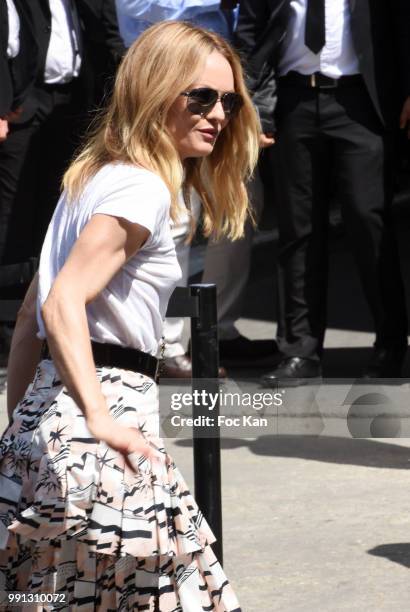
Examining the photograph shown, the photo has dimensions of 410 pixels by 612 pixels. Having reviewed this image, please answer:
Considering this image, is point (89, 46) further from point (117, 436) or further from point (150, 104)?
point (117, 436)

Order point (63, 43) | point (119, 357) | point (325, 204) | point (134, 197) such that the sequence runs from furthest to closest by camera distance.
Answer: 1. point (63, 43)
2. point (325, 204)
3. point (119, 357)
4. point (134, 197)

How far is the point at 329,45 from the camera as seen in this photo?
6262 mm

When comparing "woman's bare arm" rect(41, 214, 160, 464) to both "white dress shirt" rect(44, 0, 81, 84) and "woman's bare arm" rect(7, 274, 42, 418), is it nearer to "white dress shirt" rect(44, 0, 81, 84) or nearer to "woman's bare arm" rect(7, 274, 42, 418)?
"woman's bare arm" rect(7, 274, 42, 418)

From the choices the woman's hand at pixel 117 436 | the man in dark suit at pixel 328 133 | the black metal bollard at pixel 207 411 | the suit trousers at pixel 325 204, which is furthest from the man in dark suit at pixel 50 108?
the woman's hand at pixel 117 436

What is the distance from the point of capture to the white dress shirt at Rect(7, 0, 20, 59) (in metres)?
6.93

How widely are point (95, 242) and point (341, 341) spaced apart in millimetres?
4884

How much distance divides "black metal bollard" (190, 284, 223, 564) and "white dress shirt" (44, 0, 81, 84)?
325 centimetres

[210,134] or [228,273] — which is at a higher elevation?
[210,134]

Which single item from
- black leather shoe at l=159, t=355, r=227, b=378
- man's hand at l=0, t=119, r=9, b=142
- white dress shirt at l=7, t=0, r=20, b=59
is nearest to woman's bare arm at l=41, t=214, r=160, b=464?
black leather shoe at l=159, t=355, r=227, b=378

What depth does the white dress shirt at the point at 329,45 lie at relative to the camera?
6.26 meters

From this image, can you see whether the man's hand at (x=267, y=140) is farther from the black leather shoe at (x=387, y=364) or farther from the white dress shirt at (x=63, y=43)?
the white dress shirt at (x=63, y=43)

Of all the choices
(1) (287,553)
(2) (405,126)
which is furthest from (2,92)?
(1) (287,553)

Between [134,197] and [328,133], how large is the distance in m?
3.57

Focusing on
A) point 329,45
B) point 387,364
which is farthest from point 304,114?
point 387,364
